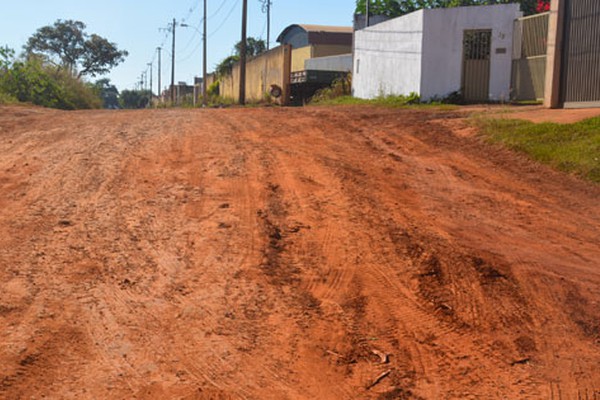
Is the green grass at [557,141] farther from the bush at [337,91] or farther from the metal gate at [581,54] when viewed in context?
the bush at [337,91]

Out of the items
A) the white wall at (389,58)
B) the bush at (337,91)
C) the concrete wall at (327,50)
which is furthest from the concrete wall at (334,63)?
the white wall at (389,58)

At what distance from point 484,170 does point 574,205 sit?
173 cm

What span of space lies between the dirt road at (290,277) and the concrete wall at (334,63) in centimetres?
2677

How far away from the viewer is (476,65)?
20.2m

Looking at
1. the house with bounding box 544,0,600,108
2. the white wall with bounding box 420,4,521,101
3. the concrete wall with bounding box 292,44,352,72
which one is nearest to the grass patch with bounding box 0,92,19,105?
the white wall with bounding box 420,4,521,101

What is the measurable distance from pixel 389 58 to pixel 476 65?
3.54m

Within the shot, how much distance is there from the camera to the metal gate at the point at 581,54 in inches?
516

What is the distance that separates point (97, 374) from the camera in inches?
162

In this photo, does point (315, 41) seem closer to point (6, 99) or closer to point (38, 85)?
point (38, 85)

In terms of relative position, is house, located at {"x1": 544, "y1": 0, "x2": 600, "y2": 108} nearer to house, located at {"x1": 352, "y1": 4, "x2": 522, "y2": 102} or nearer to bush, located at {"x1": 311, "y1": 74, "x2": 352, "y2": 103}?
house, located at {"x1": 352, "y1": 4, "x2": 522, "y2": 102}

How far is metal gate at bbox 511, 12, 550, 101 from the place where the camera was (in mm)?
18297

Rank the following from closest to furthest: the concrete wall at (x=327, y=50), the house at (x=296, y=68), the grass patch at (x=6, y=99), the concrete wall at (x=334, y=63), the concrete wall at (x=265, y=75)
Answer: the grass patch at (x=6, y=99) < the house at (x=296, y=68) < the concrete wall at (x=265, y=75) < the concrete wall at (x=334, y=63) < the concrete wall at (x=327, y=50)

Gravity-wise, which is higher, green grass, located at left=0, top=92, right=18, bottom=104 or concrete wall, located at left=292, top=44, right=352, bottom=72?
concrete wall, located at left=292, top=44, right=352, bottom=72

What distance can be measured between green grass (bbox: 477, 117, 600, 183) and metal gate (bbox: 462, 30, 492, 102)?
828 cm
